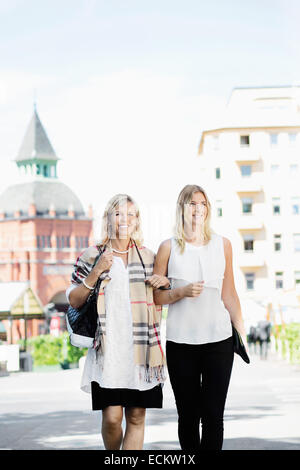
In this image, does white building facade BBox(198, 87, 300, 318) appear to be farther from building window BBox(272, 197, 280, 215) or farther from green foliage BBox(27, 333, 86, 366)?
green foliage BBox(27, 333, 86, 366)

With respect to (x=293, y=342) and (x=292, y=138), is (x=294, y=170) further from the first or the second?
(x=293, y=342)

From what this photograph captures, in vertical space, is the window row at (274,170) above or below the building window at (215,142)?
below

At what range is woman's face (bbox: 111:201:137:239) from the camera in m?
5.04

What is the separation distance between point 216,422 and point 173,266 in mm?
797

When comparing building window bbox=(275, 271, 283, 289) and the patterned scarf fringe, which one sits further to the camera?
building window bbox=(275, 271, 283, 289)

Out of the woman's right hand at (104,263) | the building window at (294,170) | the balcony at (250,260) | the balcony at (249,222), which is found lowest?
the woman's right hand at (104,263)

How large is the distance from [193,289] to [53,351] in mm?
25095

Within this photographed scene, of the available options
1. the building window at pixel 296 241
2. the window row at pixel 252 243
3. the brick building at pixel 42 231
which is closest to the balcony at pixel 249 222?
the window row at pixel 252 243

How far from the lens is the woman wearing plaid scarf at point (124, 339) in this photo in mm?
4953

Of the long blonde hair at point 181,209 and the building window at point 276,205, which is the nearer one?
the long blonde hair at point 181,209

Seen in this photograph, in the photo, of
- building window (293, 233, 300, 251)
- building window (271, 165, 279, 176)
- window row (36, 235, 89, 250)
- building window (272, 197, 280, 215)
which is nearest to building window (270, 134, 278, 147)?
building window (271, 165, 279, 176)

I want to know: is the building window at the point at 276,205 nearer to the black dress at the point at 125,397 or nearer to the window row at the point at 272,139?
the window row at the point at 272,139

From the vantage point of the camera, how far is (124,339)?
4.97 m

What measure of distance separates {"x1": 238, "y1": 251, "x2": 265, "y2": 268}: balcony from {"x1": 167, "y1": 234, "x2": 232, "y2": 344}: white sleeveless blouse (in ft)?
208
